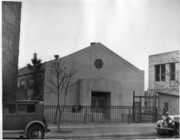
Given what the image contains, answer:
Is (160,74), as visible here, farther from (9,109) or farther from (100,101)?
(9,109)

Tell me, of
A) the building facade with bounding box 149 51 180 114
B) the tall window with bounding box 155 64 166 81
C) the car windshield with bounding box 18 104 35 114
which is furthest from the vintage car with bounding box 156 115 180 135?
the car windshield with bounding box 18 104 35 114

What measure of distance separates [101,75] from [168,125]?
2.42 meters

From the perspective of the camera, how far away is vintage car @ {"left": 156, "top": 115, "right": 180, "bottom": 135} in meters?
9.34

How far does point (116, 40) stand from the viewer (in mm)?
8602

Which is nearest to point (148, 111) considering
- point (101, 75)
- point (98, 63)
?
point (101, 75)

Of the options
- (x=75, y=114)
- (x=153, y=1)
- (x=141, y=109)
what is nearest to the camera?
(x=153, y=1)


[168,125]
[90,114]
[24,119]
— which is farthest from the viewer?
[90,114]

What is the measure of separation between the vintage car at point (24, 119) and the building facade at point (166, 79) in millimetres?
3177

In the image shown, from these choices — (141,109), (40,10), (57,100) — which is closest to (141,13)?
(40,10)

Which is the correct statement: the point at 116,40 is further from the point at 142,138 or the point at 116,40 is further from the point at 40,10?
the point at 142,138

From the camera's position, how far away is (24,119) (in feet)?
27.8

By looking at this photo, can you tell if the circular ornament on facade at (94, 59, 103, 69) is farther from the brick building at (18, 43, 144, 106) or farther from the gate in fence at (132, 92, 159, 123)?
the gate in fence at (132, 92, 159, 123)

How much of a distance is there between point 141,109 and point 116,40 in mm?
3342

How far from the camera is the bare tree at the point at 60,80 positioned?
8480 millimetres
